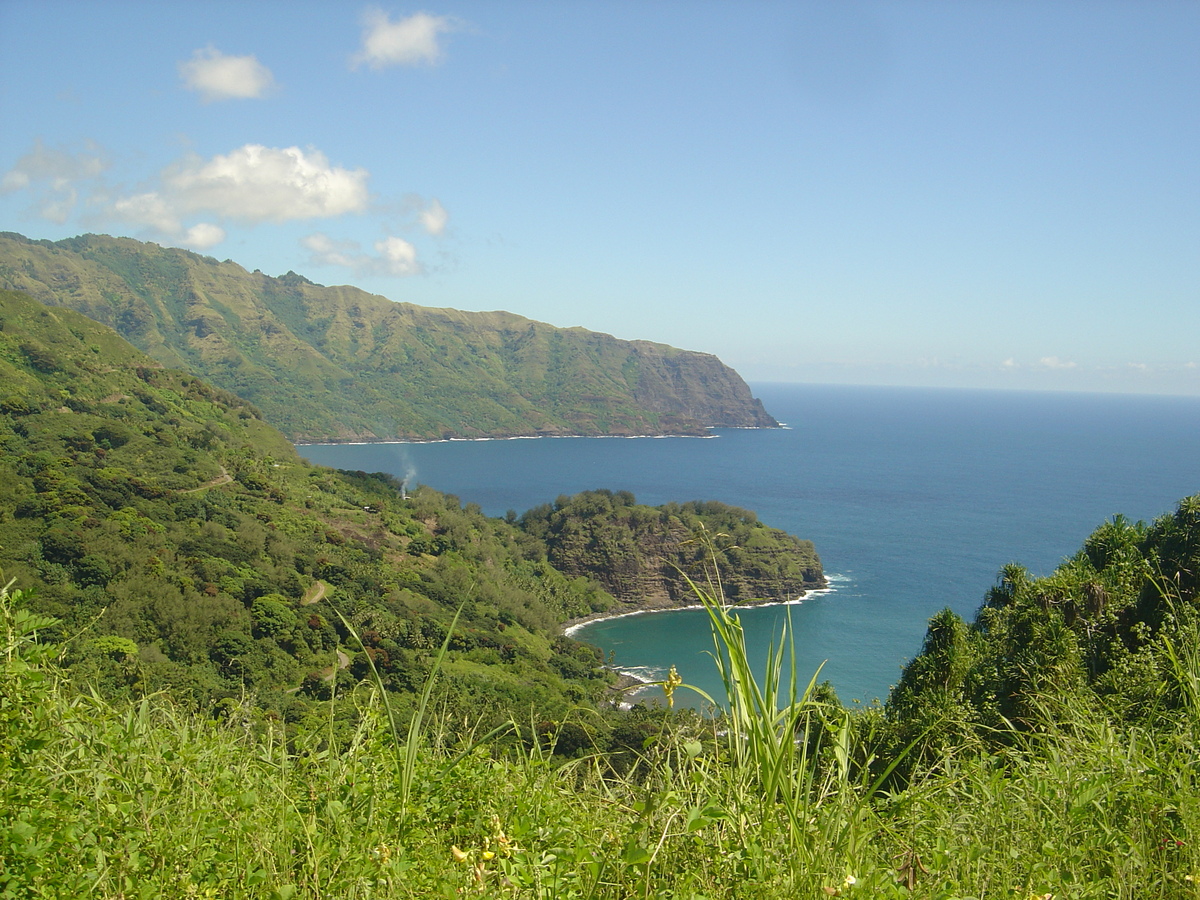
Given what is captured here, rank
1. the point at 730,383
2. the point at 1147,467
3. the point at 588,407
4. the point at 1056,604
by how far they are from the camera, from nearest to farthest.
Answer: the point at 1056,604 → the point at 1147,467 → the point at 588,407 → the point at 730,383

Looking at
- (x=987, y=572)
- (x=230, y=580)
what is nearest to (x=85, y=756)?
(x=230, y=580)

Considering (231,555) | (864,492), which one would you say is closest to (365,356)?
(864,492)

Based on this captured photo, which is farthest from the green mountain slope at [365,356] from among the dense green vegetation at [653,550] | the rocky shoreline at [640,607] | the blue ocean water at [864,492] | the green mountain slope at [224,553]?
the rocky shoreline at [640,607]

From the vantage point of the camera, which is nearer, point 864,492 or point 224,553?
point 224,553

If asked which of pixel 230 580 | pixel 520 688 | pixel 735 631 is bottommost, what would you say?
pixel 520 688

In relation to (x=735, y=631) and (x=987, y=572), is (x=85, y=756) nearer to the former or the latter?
(x=735, y=631)

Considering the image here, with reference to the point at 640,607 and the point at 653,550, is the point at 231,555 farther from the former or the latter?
the point at 653,550

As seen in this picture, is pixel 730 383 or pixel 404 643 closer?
pixel 404 643

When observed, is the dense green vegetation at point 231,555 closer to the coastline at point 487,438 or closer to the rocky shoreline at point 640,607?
the rocky shoreline at point 640,607
